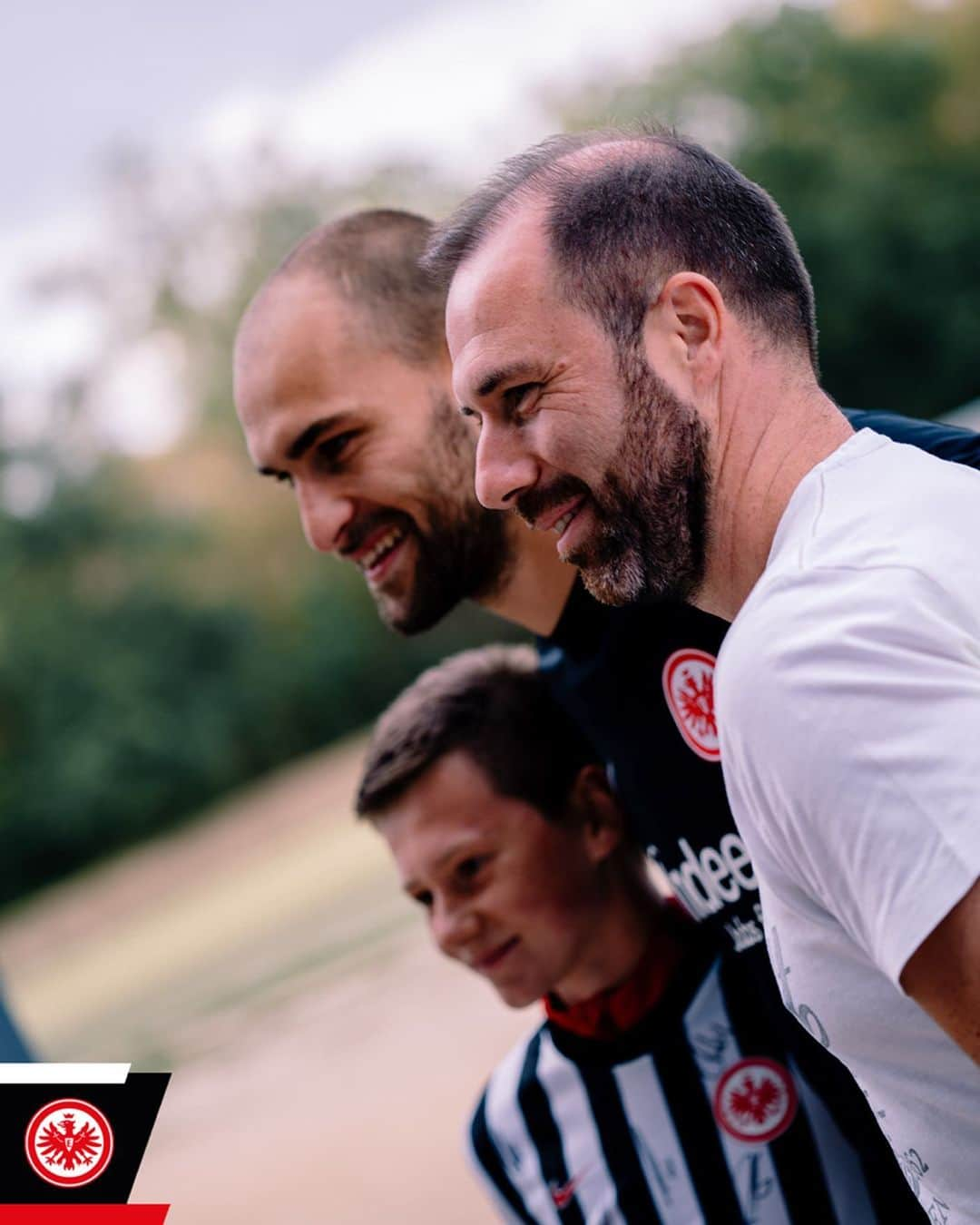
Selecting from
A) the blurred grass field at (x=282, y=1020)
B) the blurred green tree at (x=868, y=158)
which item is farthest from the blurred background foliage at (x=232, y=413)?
the blurred grass field at (x=282, y=1020)

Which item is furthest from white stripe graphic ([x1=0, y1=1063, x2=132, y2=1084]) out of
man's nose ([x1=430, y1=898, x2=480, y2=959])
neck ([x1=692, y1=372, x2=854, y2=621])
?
neck ([x1=692, y1=372, x2=854, y2=621])

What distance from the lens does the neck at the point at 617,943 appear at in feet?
5.41

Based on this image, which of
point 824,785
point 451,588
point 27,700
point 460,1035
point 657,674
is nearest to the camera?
point 824,785

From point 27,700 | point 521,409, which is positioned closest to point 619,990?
point 521,409

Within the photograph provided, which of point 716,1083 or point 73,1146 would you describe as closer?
point 73,1146

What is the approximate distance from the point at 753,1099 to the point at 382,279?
970 mm

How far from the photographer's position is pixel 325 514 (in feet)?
5.23

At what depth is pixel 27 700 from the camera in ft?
57.5

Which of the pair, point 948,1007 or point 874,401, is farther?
point 874,401

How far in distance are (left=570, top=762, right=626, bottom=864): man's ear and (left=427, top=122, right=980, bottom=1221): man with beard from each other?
2.52 ft

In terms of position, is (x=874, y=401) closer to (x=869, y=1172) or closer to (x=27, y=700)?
(x=27, y=700)

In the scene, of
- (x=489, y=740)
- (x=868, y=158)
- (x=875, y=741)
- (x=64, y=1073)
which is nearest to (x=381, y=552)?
(x=489, y=740)

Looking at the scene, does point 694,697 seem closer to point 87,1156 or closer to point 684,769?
point 684,769

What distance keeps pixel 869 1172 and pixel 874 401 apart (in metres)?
21.8
